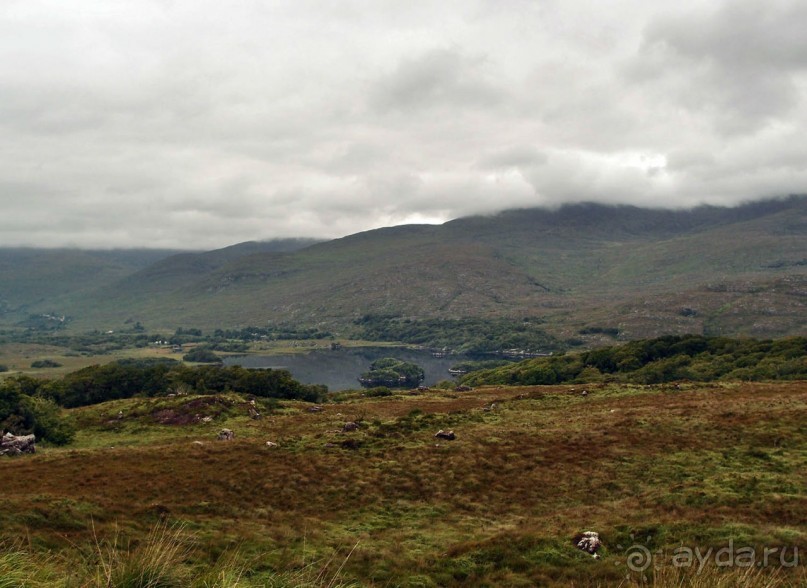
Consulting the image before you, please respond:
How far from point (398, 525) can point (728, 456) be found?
24.8 metres

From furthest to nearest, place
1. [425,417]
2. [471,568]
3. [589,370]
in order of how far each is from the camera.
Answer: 1. [589,370]
2. [425,417]
3. [471,568]

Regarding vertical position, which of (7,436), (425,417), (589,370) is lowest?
(589,370)

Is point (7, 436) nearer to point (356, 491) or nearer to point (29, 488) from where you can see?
point (29, 488)

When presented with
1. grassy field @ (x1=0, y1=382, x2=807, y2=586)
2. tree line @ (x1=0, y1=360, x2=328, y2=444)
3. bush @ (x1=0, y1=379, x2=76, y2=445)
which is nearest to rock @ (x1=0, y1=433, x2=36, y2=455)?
grassy field @ (x1=0, y1=382, x2=807, y2=586)

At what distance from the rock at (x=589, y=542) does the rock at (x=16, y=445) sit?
153 ft

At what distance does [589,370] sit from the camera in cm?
13350

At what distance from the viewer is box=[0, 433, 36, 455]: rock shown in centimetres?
4469

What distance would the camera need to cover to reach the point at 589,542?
74.6 ft

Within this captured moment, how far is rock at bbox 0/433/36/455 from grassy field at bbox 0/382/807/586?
6.06 ft

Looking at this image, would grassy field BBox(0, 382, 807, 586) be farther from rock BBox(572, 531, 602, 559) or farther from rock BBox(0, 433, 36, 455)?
rock BBox(0, 433, 36, 455)

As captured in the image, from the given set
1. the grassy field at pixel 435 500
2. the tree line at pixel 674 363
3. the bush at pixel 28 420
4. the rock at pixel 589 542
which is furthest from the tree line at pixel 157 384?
the rock at pixel 589 542

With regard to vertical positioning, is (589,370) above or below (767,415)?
below

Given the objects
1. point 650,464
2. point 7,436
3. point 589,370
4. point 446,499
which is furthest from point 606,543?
point 589,370

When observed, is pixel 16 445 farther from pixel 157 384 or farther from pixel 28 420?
pixel 157 384
